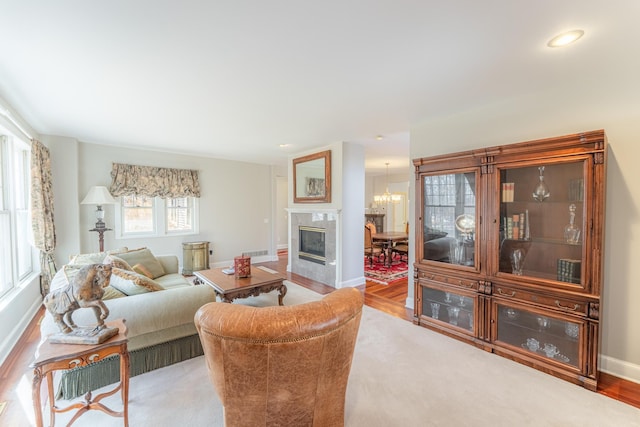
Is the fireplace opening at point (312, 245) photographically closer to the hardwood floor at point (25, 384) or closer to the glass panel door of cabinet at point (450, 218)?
the hardwood floor at point (25, 384)

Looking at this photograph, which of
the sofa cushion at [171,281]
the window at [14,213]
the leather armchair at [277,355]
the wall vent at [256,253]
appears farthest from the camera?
the wall vent at [256,253]

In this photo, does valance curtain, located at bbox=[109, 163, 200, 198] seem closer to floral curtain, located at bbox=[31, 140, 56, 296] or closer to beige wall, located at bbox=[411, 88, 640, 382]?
floral curtain, located at bbox=[31, 140, 56, 296]

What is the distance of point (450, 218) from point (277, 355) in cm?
263

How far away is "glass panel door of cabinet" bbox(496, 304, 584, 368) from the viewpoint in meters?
2.25

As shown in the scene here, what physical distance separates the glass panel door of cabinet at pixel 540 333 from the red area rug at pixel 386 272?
2.43 meters

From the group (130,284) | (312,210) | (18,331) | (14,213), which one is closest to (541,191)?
(312,210)

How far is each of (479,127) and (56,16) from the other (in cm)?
364

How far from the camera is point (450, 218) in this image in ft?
10.2

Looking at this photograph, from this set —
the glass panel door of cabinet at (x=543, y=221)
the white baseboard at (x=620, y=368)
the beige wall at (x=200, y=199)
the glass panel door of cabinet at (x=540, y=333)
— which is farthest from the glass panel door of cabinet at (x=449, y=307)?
the beige wall at (x=200, y=199)

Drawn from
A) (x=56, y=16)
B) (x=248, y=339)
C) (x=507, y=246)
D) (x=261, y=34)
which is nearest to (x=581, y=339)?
(x=507, y=246)

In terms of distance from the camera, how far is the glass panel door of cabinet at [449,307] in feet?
9.48

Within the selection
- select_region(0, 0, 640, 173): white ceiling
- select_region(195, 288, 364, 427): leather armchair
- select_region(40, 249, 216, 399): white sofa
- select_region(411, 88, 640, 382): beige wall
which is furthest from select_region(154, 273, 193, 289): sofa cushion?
select_region(411, 88, 640, 382): beige wall

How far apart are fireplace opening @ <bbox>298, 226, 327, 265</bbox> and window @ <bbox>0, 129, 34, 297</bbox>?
407 cm

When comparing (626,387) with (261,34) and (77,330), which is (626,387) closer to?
(261,34)
